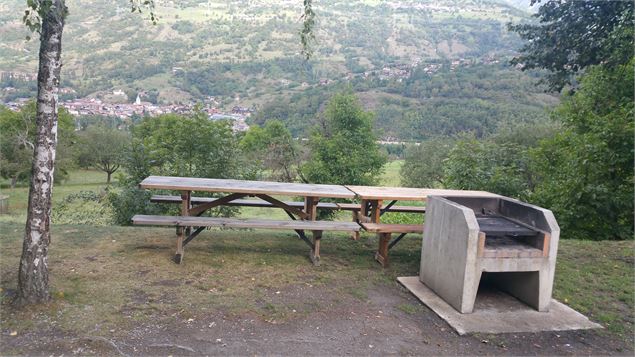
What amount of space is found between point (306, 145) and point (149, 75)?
73374mm

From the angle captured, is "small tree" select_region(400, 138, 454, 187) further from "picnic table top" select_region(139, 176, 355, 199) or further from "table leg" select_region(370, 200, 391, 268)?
"picnic table top" select_region(139, 176, 355, 199)

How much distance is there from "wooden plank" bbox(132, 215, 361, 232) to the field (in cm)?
48

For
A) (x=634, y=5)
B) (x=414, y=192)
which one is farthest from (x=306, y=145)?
(x=414, y=192)

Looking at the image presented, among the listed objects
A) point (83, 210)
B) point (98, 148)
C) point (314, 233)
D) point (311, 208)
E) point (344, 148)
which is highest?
point (311, 208)

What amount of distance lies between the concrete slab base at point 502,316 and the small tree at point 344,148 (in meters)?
19.8

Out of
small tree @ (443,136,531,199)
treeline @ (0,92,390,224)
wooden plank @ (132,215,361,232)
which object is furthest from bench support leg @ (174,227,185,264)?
small tree @ (443,136,531,199)

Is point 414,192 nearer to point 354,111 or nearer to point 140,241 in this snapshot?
point 140,241

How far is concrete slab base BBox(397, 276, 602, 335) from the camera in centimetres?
415

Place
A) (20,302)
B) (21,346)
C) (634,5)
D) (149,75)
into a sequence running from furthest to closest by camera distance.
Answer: (149,75) → (634,5) → (20,302) → (21,346)

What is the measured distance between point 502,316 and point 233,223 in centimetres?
296

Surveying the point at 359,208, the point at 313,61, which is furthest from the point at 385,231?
the point at 313,61

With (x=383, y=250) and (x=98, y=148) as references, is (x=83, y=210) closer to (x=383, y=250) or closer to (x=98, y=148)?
(x=383, y=250)

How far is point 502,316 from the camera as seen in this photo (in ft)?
14.5

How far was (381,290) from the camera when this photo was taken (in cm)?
495
